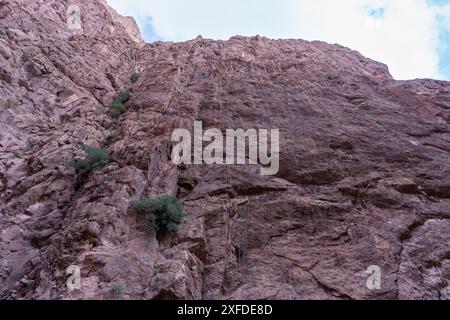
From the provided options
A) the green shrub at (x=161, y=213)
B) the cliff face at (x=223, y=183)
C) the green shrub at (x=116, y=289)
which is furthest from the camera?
the green shrub at (x=161, y=213)

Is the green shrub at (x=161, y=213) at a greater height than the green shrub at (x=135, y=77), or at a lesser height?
lesser

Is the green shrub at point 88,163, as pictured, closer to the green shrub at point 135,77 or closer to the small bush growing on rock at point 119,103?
the small bush growing on rock at point 119,103

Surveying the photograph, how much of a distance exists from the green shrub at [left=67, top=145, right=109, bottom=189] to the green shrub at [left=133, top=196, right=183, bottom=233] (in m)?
2.33

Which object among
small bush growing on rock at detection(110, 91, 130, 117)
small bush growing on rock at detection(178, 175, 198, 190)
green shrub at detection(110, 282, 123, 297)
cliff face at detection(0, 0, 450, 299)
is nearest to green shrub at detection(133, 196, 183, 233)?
cliff face at detection(0, 0, 450, 299)

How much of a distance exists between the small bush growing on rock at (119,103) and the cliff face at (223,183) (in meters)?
0.46

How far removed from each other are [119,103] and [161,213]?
785 cm

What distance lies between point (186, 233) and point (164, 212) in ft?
2.47

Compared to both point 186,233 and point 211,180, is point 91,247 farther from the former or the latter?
point 211,180

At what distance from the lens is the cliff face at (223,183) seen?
33.0ft

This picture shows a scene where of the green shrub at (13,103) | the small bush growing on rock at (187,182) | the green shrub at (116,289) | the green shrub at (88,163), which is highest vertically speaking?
the green shrub at (13,103)

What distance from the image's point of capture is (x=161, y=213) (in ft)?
37.1

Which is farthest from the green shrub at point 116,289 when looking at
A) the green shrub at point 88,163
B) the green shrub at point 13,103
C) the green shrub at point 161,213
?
the green shrub at point 13,103

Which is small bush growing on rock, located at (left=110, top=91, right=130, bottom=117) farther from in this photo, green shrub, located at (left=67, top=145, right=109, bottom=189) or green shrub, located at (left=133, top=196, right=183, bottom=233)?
green shrub, located at (left=133, top=196, right=183, bottom=233)

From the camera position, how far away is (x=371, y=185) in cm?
1282
